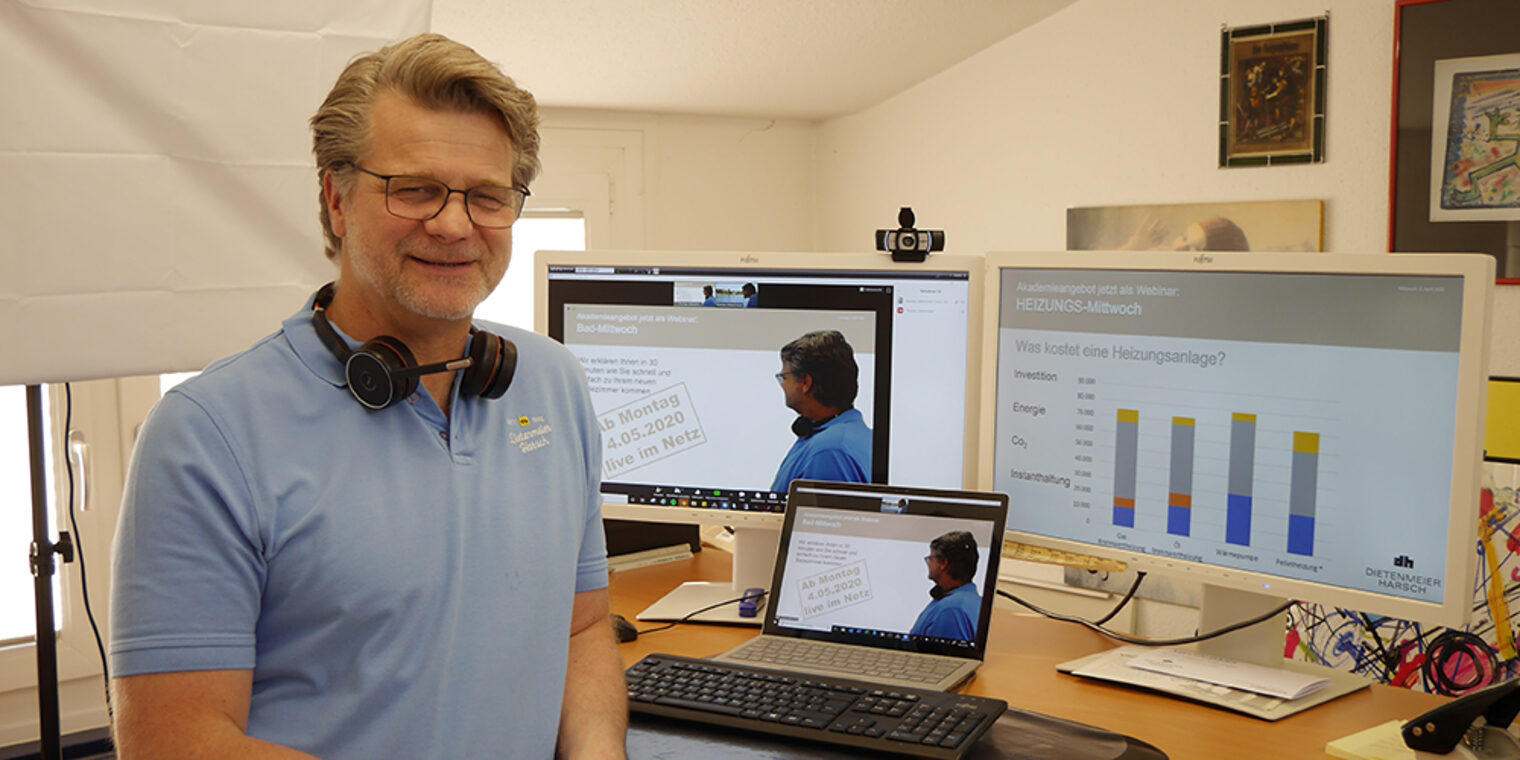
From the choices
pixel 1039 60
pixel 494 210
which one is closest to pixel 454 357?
pixel 494 210

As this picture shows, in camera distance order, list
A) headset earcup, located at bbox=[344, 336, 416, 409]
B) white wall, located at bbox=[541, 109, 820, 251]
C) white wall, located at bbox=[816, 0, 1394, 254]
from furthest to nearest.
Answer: white wall, located at bbox=[541, 109, 820, 251]
white wall, located at bbox=[816, 0, 1394, 254]
headset earcup, located at bbox=[344, 336, 416, 409]

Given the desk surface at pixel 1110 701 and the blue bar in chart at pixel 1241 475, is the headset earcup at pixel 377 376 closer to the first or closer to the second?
the desk surface at pixel 1110 701

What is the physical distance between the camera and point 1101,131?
3.56 meters

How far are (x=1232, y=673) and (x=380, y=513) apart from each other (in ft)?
3.18

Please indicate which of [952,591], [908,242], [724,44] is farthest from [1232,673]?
[724,44]

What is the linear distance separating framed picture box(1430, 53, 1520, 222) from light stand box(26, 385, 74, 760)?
114 inches

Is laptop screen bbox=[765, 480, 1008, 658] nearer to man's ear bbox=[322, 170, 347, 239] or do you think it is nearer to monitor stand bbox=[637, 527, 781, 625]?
monitor stand bbox=[637, 527, 781, 625]

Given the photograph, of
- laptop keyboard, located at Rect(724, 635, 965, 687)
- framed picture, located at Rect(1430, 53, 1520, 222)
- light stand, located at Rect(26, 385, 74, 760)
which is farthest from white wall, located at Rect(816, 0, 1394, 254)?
light stand, located at Rect(26, 385, 74, 760)

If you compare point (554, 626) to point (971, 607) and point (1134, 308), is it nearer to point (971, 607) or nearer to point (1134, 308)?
point (971, 607)

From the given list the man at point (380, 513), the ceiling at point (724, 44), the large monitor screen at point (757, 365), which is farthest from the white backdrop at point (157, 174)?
the ceiling at point (724, 44)

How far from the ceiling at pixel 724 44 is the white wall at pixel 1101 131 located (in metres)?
0.15

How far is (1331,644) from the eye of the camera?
2.47m

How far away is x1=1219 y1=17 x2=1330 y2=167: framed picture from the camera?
307 centimetres

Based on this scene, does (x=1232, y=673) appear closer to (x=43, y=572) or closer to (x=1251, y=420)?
(x=1251, y=420)
